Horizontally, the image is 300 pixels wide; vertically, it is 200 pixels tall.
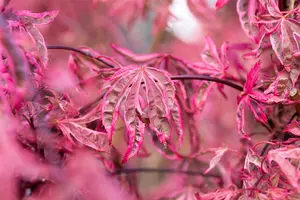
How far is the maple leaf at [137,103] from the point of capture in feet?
2.39

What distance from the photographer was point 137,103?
29.1 inches

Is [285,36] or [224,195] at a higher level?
[285,36]

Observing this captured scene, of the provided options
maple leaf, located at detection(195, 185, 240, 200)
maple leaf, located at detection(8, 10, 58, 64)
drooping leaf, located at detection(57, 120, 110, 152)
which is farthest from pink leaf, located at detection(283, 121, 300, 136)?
maple leaf, located at detection(8, 10, 58, 64)

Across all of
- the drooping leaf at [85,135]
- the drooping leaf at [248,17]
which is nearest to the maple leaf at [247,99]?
the drooping leaf at [248,17]

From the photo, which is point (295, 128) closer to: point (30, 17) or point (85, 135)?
point (85, 135)

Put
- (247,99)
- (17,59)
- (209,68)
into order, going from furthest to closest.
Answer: (209,68) < (247,99) < (17,59)

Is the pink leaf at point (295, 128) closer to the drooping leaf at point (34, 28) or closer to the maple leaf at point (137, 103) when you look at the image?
the maple leaf at point (137, 103)

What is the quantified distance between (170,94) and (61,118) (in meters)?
0.20

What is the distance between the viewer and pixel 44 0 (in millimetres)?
1557

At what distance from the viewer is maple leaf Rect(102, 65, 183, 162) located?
28.7 inches

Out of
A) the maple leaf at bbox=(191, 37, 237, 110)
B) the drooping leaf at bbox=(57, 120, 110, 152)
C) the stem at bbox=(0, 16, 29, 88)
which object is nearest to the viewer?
the stem at bbox=(0, 16, 29, 88)

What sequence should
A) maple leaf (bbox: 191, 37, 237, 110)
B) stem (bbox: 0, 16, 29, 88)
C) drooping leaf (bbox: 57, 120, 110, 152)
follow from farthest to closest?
1. maple leaf (bbox: 191, 37, 237, 110)
2. drooping leaf (bbox: 57, 120, 110, 152)
3. stem (bbox: 0, 16, 29, 88)

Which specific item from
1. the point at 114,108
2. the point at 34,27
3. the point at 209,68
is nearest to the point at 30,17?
the point at 34,27

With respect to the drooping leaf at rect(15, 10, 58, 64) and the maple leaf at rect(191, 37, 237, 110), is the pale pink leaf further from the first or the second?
the maple leaf at rect(191, 37, 237, 110)
